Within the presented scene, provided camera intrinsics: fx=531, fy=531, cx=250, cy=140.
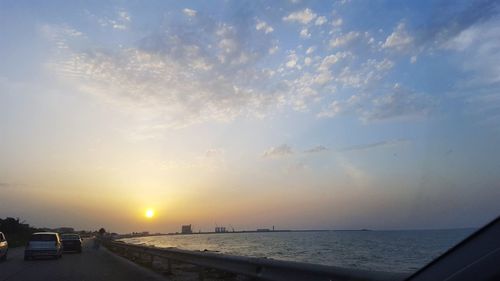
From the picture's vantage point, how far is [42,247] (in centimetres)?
3222

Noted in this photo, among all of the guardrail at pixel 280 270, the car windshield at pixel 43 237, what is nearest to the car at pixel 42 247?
the car windshield at pixel 43 237

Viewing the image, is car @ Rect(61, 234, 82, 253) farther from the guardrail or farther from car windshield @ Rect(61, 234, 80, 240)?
the guardrail

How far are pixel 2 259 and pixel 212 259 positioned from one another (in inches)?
826

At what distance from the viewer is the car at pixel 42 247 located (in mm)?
31934

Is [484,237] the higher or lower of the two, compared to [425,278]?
higher

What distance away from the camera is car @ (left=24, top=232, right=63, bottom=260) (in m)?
31.9

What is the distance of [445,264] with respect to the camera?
3.10m

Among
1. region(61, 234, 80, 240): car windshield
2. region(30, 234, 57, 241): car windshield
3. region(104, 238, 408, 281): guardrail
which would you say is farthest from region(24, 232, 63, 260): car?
region(104, 238, 408, 281): guardrail

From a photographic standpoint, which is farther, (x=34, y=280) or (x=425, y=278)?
(x=34, y=280)

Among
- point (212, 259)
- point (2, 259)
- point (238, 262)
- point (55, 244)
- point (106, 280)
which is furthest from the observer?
point (55, 244)

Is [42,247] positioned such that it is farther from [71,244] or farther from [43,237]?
[71,244]

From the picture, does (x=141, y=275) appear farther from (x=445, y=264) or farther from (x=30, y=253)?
(x=445, y=264)

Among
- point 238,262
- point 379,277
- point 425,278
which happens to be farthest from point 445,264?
point 238,262

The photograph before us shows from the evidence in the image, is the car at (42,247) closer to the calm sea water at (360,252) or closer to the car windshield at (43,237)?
the car windshield at (43,237)
